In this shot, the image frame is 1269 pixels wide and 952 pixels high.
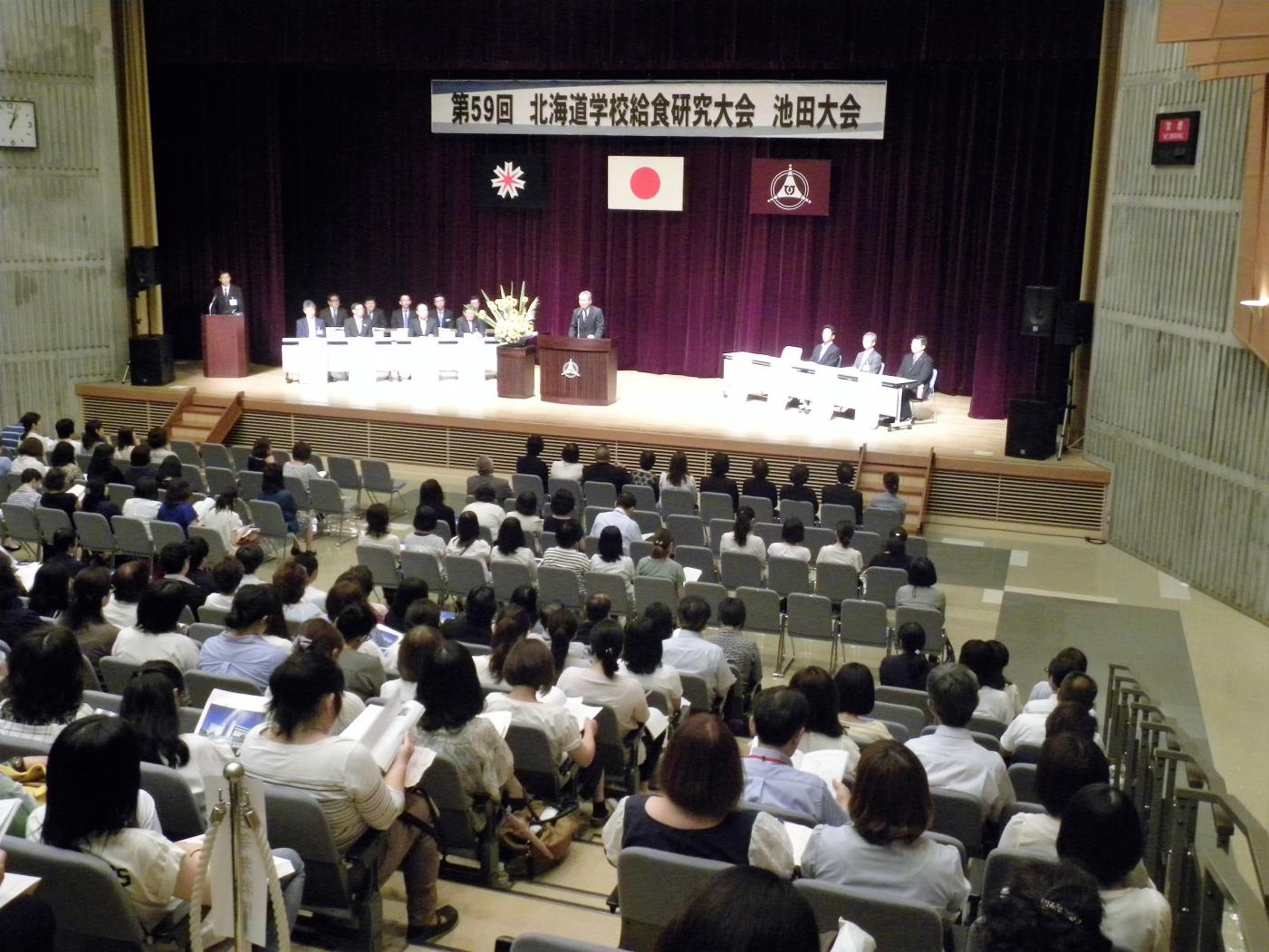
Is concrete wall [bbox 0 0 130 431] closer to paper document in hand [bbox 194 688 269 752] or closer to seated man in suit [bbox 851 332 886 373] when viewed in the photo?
seated man in suit [bbox 851 332 886 373]

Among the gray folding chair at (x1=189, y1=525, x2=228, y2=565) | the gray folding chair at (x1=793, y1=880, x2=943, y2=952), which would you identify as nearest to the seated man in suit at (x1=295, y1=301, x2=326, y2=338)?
the gray folding chair at (x1=189, y1=525, x2=228, y2=565)

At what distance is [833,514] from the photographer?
9.88 meters

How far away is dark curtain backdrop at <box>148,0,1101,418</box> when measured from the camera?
13305mm

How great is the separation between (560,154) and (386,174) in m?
2.46

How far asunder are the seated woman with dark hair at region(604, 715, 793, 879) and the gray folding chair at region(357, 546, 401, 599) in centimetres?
541

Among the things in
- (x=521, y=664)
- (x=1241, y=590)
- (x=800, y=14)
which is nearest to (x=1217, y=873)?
(x=521, y=664)

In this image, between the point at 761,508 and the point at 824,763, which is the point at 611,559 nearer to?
the point at 761,508

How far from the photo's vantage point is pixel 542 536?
890cm

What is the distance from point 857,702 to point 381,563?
414cm

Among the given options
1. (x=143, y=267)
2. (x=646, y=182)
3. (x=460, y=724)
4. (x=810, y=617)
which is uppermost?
(x=646, y=182)

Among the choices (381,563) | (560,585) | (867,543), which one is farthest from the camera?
(867,543)

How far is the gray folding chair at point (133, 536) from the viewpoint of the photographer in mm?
8656

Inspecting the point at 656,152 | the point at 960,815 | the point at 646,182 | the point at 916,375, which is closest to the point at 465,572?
the point at 960,815

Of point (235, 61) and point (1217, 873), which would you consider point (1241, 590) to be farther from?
point (235, 61)
